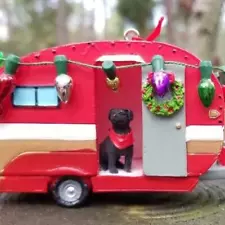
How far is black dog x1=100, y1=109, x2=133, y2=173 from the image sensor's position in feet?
16.5

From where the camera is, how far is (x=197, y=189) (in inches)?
221

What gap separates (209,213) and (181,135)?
749 millimetres

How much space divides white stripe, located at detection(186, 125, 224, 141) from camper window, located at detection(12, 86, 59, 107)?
1270 millimetres

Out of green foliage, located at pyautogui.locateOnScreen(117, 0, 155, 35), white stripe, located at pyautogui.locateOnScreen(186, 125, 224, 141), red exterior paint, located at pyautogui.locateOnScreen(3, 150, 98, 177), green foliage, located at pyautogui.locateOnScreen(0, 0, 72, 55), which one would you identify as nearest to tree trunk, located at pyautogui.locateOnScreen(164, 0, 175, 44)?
green foliage, located at pyautogui.locateOnScreen(117, 0, 155, 35)

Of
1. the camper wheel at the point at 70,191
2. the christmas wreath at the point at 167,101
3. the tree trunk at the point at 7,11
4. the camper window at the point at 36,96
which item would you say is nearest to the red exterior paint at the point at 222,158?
the christmas wreath at the point at 167,101

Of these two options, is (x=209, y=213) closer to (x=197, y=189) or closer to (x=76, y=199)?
(x=197, y=189)

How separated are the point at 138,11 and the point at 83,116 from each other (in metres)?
17.6

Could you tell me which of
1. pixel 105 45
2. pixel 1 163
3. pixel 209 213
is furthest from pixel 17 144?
pixel 209 213

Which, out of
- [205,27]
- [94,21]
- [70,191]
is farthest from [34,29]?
[70,191]

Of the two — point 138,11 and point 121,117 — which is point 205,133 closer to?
point 121,117

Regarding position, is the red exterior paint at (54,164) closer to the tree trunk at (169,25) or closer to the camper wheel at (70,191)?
the camper wheel at (70,191)

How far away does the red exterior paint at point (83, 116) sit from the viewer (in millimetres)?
4789

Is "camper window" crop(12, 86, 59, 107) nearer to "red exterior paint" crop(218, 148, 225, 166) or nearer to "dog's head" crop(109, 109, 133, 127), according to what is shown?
"dog's head" crop(109, 109, 133, 127)

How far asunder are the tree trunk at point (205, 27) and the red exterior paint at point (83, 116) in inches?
169
